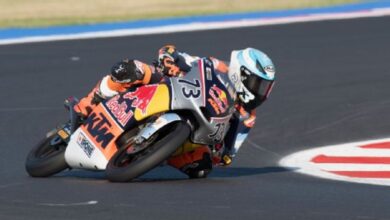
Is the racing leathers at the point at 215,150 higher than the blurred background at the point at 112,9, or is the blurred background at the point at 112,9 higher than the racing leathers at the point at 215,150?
the racing leathers at the point at 215,150

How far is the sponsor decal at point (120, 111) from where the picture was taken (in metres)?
8.38

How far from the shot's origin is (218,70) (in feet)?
28.5

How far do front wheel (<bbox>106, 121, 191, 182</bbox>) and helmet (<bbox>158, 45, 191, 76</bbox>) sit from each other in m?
0.55

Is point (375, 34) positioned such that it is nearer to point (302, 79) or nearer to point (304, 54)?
point (304, 54)

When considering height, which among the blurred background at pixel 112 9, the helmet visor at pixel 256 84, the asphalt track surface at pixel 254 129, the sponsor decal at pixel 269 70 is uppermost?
the sponsor decal at pixel 269 70

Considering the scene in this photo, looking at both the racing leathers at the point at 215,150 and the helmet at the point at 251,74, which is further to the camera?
the racing leathers at the point at 215,150

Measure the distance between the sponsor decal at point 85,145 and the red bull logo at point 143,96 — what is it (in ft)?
1.53

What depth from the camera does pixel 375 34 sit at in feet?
66.8

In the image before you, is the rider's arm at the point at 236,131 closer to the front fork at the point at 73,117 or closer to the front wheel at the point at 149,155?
the front wheel at the point at 149,155

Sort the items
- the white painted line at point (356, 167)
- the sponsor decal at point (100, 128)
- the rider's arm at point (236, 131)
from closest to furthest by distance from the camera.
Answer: the sponsor decal at point (100, 128)
the rider's arm at point (236, 131)
the white painted line at point (356, 167)

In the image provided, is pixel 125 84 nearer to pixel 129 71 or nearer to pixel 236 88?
pixel 129 71

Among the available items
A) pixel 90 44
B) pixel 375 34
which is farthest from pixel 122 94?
pixel 375 34

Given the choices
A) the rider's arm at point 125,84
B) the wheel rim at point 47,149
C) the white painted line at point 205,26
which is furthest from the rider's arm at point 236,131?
the white painted line at point 205,26

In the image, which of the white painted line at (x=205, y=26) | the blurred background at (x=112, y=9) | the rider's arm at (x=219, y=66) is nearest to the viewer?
the rider's arm at (x=219, y=66)
